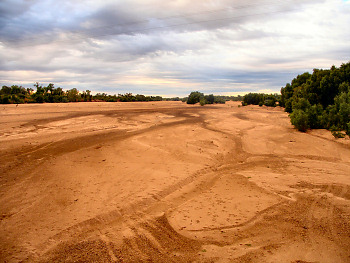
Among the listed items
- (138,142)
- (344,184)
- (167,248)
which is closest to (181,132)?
(138,142)

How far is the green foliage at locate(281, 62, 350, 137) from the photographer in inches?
492

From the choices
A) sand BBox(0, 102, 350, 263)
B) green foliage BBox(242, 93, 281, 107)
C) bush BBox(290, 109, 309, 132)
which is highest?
green foliage BBox(242, 93, 281, 107)

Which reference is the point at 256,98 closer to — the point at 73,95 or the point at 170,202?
the point at 73,95

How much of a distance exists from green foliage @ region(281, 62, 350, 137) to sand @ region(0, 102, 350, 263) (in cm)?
302

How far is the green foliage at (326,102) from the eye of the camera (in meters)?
12.5

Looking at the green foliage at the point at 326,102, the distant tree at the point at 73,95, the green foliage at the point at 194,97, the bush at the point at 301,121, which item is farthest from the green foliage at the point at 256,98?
the bush at the point at 301,121

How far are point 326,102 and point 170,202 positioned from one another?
14988 mm

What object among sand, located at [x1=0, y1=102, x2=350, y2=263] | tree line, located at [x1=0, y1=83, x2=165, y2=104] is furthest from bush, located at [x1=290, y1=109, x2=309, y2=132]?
tree line, located at [x1=0, y1=83, x2=165, y2=104]

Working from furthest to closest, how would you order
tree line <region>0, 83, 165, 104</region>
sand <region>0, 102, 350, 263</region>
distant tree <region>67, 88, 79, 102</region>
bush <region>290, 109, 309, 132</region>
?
1. distant tree <region>67, 88, 79, 102</region>
2. tree line <region>0, 83, 165, 104</region>
3. bush <region>290, 109, 309, 132</region>
4. sand <region>0, 102, 350, 263</region>

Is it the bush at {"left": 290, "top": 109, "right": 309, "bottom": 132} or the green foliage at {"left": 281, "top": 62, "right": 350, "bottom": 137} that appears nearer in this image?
the green foliage at {"left": 281, "top": 62, "right": 350, "bottom": 137}

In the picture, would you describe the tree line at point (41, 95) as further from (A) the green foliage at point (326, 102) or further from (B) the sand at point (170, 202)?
(A) the green foliage at point (326, 102)

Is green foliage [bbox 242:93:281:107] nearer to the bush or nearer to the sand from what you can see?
the bush

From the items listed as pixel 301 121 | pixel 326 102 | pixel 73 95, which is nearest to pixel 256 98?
pixel 326 102

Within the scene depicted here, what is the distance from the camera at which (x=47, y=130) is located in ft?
39.7
